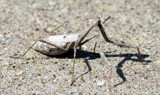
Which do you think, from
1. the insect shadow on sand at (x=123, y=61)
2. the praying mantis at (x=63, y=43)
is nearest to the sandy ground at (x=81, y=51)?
the insect shadow on sand at (x=123, y=61)

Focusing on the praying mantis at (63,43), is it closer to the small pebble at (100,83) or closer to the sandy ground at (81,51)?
the sandy ground at (81,51)

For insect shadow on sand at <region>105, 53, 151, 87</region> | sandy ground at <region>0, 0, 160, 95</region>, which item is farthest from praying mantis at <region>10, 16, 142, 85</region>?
insect shadow on sand at <region>105, 53, 151, 87</region>

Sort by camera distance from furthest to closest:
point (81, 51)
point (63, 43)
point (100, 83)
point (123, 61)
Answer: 1. point (81, 51)
2. point (123, 61)
3. point (63, 43)
4. point (100, 83)

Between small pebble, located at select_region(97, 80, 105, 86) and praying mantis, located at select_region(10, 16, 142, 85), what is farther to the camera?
praying mantis, located at select_region(10, 16, 142, 85)

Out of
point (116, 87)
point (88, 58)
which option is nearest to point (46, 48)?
point (88, 58)

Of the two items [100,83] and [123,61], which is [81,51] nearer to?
[123,61]

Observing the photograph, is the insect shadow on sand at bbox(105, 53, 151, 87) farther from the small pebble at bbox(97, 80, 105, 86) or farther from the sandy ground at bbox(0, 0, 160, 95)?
the small pebble at bbox(97, 80, 105, 86)

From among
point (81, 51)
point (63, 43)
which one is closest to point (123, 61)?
point (81, 51)

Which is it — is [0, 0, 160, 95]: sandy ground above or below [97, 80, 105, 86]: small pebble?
above

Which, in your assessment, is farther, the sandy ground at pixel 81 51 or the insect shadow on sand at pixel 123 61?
the insect shadow on sand at pixel 123 61

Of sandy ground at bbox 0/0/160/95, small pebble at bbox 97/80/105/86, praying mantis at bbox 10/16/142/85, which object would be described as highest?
praying mantis at bbox 10/16/142/85
